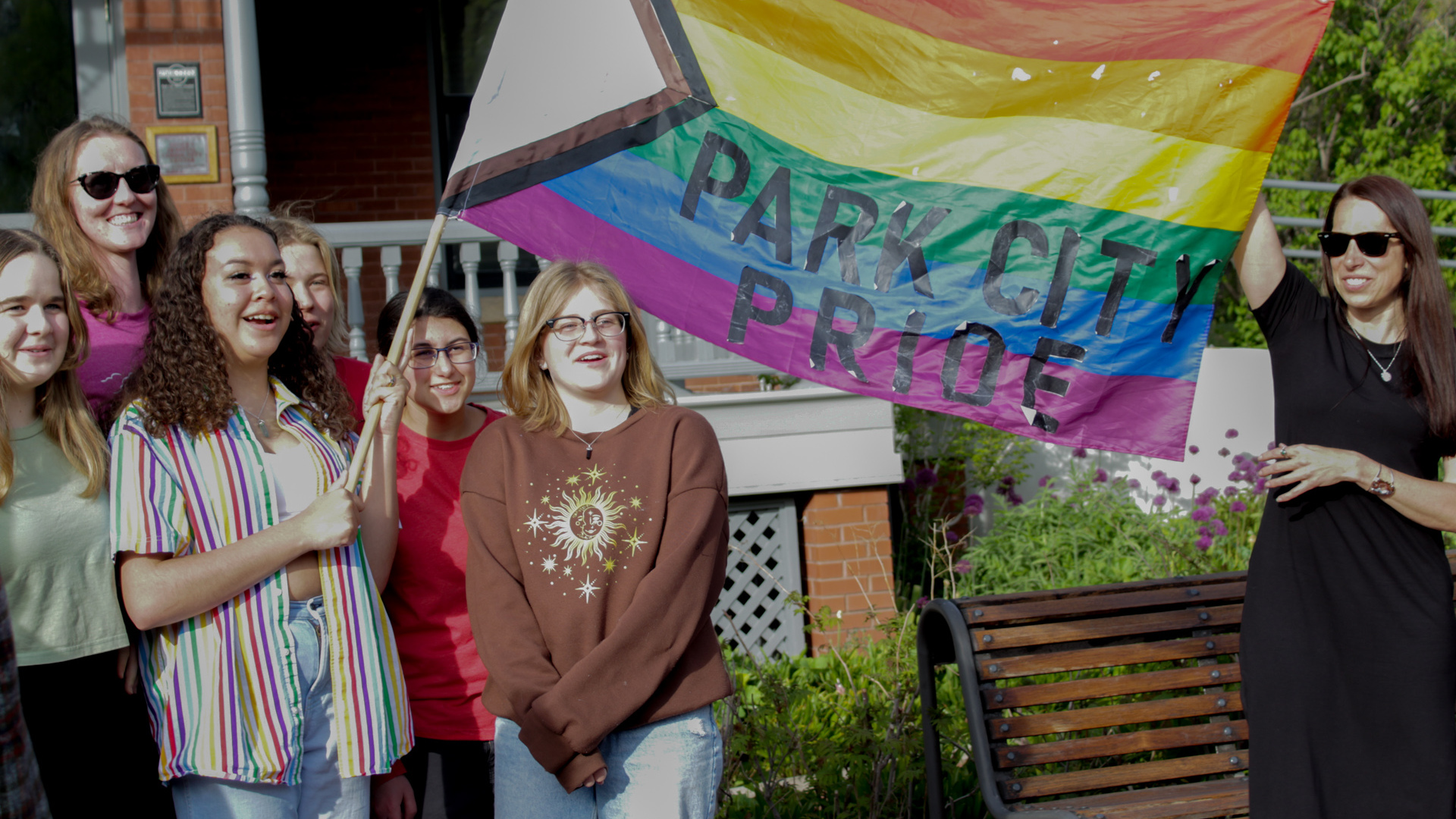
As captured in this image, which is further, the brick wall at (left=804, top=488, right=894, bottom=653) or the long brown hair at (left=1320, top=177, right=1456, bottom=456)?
the brick wall at (left=804, top=488, right=894, bottom=653)

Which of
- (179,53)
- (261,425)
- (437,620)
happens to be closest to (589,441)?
(437,620)

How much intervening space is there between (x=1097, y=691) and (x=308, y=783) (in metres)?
2.35

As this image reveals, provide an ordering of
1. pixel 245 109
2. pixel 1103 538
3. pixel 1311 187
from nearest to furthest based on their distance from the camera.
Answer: pixel 245 109 < pixel 1103 538 < pixel 1311 187

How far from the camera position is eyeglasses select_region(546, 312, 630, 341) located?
2777mm

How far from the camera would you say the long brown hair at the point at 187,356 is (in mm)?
2465

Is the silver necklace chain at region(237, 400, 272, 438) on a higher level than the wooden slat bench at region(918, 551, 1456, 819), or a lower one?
higher

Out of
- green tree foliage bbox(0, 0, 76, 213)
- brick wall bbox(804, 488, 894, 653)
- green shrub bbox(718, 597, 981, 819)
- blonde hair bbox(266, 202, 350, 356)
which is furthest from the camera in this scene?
green tree foliage bbox(0, 0, 76, 213)

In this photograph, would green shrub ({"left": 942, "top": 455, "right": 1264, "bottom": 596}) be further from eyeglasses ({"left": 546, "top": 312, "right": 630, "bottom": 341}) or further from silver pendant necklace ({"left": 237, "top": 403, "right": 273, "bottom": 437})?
silver pendant necklace ({"left": 237, "top": 403, "right": 273, "bottom": 437})

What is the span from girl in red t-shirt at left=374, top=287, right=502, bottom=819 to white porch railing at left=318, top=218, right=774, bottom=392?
2889 millimetres

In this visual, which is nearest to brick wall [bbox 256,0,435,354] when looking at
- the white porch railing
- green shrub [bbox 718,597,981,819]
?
the white porch railing

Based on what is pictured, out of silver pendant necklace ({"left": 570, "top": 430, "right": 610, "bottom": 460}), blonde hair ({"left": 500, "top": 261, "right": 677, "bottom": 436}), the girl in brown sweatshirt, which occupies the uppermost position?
blonde hair ({"left": 500, "top": 261, "right": 677, "bottom": 436})

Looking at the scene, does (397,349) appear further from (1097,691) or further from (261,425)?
(1097,691)

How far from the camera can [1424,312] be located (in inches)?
112

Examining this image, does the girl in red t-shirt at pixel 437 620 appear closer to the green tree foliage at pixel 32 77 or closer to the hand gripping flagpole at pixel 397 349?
the hand gripping flagpole at pixel 397 349
